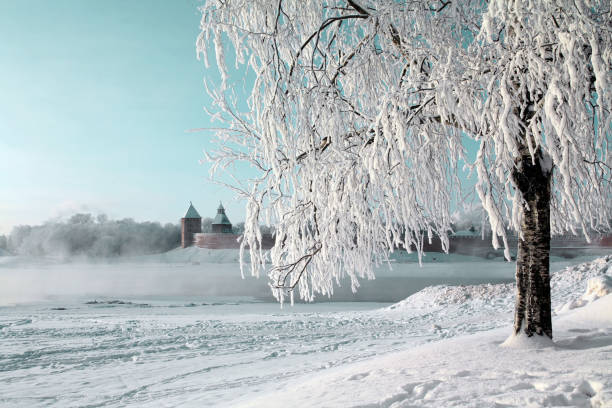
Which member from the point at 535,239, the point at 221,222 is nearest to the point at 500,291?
the point at 535,239

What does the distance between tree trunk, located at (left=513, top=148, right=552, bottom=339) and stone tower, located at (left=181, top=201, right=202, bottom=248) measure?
64888 mm

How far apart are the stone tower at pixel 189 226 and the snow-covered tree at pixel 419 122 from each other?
63.7 meters

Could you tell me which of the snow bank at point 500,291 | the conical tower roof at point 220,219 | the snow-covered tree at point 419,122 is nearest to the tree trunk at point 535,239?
the snow-covered tree at point 419,122

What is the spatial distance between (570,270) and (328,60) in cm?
1061

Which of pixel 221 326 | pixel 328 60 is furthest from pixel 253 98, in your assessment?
pixel 221 326

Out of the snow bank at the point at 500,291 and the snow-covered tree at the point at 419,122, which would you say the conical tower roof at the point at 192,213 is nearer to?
the snow bank at the point at 500,291

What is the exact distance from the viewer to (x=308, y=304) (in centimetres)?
1375

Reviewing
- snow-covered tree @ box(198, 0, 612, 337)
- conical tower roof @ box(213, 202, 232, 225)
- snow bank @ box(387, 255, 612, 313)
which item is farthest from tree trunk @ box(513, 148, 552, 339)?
conical tower roof @ box(213, 202, 232, 225)

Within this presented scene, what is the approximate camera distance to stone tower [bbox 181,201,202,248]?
220 feet

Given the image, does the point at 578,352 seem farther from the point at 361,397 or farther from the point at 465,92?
the point at 465,92

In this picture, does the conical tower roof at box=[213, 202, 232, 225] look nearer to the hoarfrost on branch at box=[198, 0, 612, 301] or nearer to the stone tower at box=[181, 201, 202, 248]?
the stone tower at box=[181, 201, 202, 248]

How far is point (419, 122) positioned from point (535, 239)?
152 cm

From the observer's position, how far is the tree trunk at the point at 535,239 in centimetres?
432

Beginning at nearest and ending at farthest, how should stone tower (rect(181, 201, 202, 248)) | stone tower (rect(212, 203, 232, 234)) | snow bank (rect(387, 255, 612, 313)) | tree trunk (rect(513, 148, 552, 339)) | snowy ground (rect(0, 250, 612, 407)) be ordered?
snowy ground (rect(0, 250, 612, 407)) → tree trunk (rect(513, 148, 552, 339)) → snow bank (rect(387, 255, 612, 313)) → stone tower (rect(181, 201, 202, 248)) → stone tower (rect(212, 203, 232, 234))
